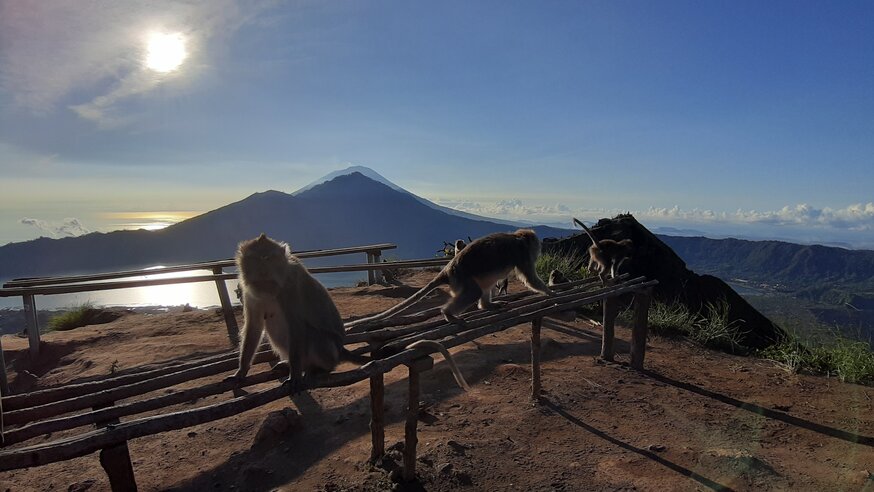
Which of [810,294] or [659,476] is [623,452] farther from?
[810,294]

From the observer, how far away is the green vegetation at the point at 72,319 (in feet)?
39.0

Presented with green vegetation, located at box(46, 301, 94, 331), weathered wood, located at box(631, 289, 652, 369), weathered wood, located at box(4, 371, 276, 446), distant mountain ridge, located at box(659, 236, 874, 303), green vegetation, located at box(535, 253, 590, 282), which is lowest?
distant mountain ridge, located at box(659, 236, 874, 303)

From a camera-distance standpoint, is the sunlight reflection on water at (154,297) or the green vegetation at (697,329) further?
the green vegetation at (697,329)

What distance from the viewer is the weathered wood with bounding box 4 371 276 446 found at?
3137mm

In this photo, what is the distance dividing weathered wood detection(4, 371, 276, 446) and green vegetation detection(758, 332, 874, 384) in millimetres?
8997

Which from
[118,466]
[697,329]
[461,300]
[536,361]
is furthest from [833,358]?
[118,466]

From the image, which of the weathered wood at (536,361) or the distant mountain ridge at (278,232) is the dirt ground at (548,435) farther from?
the distant mountain ridge at (278,232)

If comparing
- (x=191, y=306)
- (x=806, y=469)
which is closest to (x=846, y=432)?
(x=806, y=469)

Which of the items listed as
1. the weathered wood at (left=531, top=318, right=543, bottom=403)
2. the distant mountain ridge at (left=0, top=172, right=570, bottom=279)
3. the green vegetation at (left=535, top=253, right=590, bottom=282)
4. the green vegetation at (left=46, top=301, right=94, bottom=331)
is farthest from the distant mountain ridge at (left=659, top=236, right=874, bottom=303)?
the green vegetation at (left=46, top=301, right=94, bottom=331)

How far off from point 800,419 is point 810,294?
103 ft

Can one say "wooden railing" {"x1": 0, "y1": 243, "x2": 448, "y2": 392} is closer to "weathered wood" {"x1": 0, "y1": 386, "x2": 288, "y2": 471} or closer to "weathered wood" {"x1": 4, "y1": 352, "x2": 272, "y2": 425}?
"weathered wood" {"x1": 4, "y1": 352, "x2": 272, "y2": 425}

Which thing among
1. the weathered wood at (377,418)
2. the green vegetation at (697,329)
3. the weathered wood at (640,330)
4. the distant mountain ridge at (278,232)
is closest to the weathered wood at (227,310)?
the distant mountain ridge at (278,232)

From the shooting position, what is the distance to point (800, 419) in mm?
6160

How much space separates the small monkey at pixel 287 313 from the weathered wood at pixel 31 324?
6.78m
